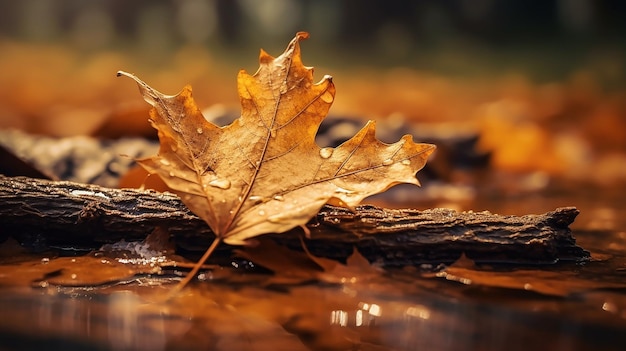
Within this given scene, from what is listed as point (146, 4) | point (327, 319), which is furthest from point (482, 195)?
point (146, 4)

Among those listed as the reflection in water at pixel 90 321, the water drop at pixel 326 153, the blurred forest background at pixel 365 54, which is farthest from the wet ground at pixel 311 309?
the blurred forest background at pixel 365 54

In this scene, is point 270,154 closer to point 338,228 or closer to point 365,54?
point 338,228

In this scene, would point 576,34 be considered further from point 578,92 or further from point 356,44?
point 356,44

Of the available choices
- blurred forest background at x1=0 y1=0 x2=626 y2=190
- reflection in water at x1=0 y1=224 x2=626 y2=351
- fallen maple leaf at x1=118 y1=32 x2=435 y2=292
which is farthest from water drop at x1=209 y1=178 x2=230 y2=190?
blurred forest background at x1=0 y1=0 x2=626 y2=190

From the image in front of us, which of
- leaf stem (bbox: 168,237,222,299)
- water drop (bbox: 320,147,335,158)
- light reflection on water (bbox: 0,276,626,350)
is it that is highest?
water drop (bbox: 320,147,335,158)

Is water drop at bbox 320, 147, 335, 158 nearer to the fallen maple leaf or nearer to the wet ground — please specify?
the fallen maple leaf

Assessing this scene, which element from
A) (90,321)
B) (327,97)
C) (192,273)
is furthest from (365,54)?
(90,321)
